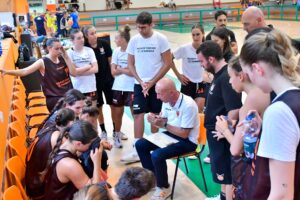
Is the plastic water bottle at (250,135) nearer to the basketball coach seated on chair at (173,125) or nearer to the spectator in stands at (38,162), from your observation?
the spectator in stands at (38,162)

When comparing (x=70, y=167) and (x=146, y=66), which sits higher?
(x=146, y=66)

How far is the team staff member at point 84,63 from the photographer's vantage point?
190 inches

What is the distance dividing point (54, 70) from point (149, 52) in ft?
4.04

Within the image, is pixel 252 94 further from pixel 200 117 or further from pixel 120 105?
pixel 120 105

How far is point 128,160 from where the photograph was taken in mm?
4656

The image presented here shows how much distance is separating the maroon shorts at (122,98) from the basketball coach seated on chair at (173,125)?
1.39 meters

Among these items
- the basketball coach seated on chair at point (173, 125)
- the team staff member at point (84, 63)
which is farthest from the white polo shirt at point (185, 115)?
the team staff member at point (84, 63)

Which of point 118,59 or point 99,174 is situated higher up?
point 118,59

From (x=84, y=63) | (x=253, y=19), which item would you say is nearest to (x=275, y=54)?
(x=253, y=19)

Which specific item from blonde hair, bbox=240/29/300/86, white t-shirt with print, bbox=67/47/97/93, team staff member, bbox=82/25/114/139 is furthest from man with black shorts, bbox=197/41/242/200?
team staff member, bbox=82/25/114/139

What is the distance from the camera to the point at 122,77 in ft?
16.7

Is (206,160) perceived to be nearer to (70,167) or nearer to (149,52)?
(149,52)

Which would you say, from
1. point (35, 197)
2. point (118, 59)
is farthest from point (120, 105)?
point (35, 197)

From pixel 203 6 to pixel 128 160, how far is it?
25.1m
